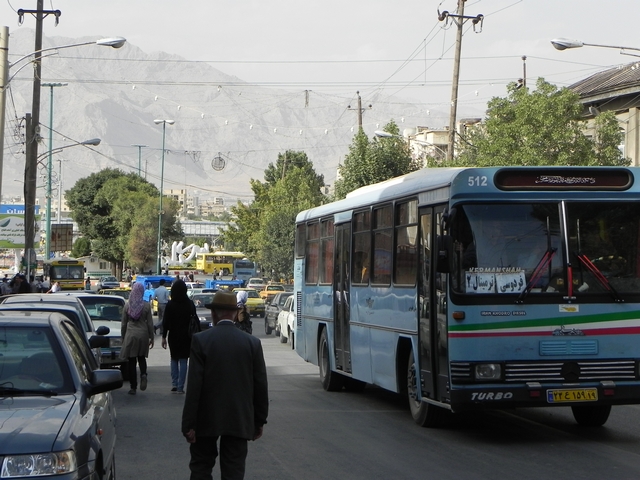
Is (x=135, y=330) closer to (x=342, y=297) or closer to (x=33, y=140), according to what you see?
(x=342, y=297)

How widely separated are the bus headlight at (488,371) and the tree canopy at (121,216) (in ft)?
294

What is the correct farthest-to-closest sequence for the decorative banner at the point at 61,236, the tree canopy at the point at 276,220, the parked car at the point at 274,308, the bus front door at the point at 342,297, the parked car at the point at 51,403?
the decorative banner at the point at 61,236 → the tree canopy at the point at 276,220 → the parked car at the point at 274,308 → the bus front door at the point at 342,297 → the parked car at the point at 51,403

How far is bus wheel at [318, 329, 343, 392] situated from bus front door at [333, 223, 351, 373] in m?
0.61

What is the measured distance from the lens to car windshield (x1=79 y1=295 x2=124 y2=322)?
21.2 metres

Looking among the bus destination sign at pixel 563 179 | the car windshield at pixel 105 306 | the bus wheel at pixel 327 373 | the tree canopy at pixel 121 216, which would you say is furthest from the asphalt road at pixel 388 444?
the tree canopy at pixel 121 216

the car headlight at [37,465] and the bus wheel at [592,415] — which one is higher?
the car headlight at [37,465]

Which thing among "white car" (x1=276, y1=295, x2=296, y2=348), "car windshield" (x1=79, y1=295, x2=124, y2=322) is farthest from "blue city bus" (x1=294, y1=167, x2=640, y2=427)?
"white car" (x1=276, y1=295, x2=296, y2=348)

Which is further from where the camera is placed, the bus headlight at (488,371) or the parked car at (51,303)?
the parked car at (51,303)

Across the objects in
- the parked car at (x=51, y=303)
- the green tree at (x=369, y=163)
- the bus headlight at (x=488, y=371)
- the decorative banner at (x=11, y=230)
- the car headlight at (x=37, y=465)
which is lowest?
the car headlight at (x=37, y=465)

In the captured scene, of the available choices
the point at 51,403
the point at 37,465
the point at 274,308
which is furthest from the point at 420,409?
the point at 274,308

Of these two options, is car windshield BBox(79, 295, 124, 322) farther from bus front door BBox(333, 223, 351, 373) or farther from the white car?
the white car

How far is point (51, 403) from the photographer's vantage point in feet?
21.9

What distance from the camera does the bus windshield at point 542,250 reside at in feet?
36.9

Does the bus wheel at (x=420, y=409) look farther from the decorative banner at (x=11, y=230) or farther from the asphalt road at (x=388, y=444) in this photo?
the decorative banner at (x=11, y=230)
